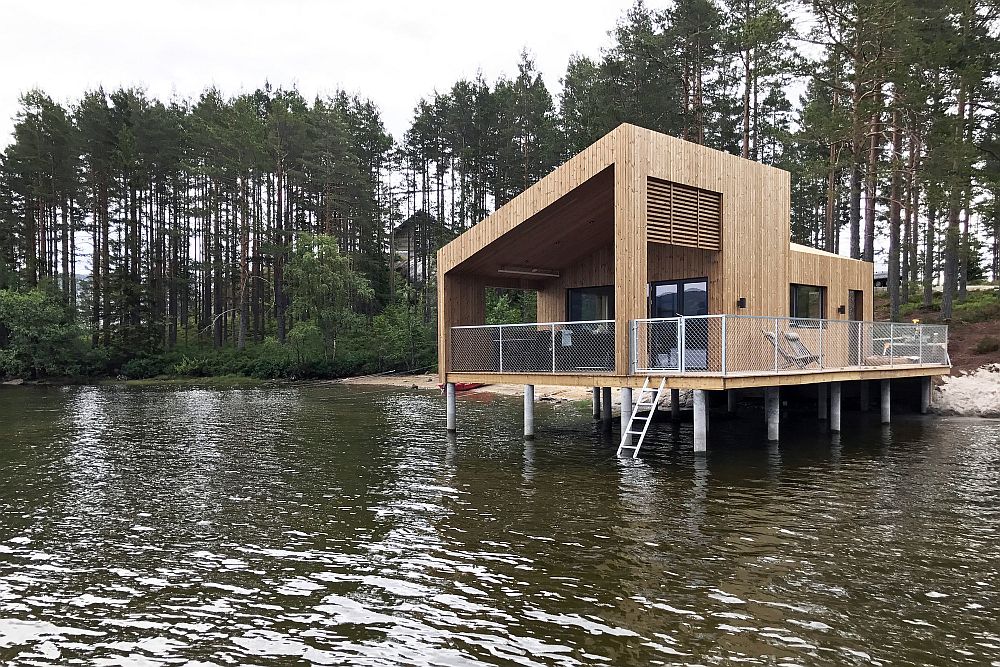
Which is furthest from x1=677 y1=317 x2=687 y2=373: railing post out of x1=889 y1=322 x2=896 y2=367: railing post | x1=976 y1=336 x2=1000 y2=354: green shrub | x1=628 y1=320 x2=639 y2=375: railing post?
x1=976 y1=336 x2=1000 y2=354: green shrub

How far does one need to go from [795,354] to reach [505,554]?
960cm

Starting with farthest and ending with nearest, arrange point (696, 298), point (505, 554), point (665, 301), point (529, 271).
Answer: point (529, 271), point (665, 301), point (696, 298), point (505, 554)

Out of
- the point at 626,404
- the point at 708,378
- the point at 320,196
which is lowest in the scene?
the point at 626,404

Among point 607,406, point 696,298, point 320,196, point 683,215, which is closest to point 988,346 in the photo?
point 696,298

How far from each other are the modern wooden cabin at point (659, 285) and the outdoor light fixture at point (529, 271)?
0.17 feet

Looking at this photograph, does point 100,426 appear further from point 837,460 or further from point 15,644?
point 837,460

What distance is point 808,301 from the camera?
64.5ft

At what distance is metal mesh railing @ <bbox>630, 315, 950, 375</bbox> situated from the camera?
13.6 metres

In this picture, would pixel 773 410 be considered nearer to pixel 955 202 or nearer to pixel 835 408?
pixel 835 408

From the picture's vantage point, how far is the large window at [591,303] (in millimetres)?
19609

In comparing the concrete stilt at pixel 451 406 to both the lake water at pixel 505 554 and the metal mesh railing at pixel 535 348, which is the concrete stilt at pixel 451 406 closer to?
the metal mesh railing at pixel 535 348

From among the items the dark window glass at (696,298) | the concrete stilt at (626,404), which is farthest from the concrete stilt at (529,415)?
the dark window glass at (696,298)

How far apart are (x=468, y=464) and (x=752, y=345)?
610 cm

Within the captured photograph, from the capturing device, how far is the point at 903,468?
43.0 feet
